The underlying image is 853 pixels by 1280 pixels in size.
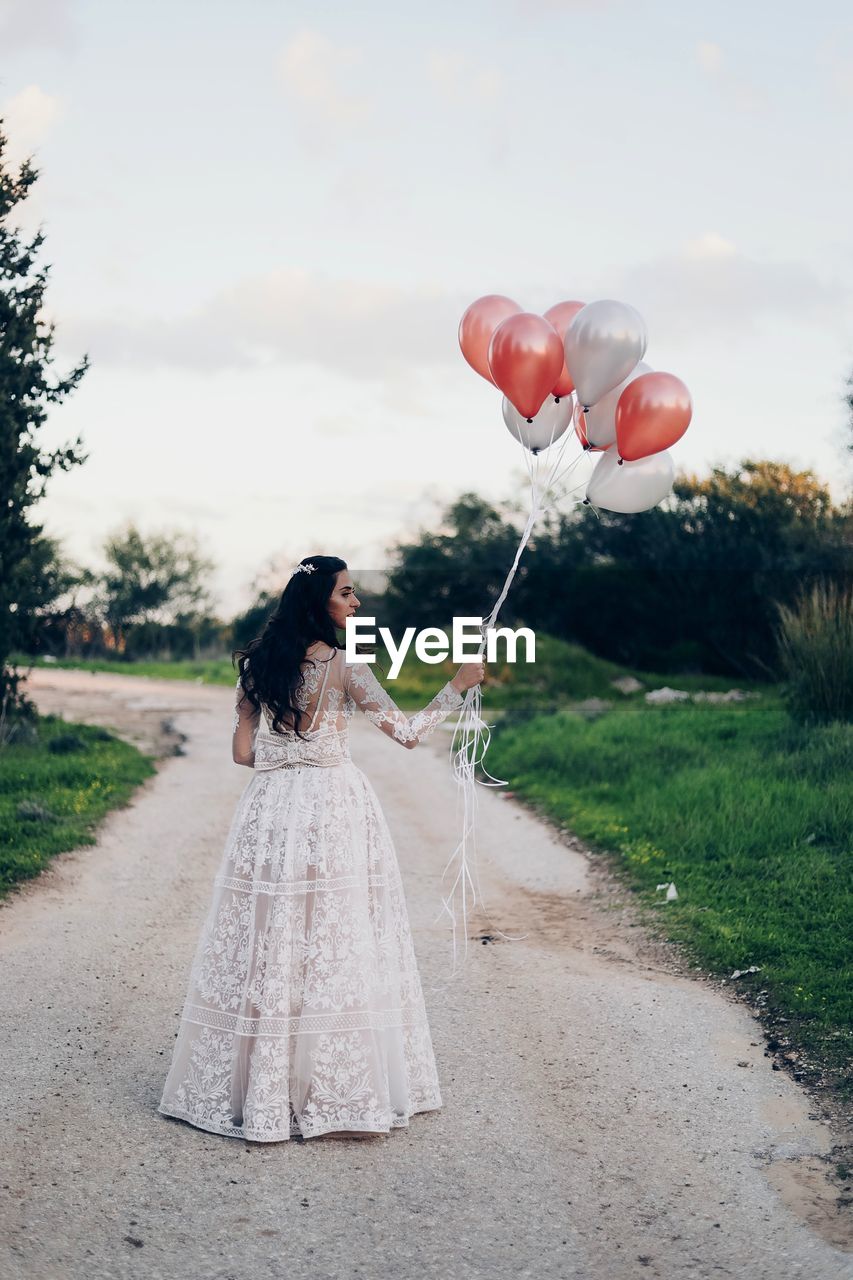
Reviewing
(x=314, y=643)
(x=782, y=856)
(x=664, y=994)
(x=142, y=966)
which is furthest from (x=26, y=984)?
(x=782, y=856)

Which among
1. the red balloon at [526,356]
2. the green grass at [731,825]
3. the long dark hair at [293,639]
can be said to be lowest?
the green grass at [731,825]

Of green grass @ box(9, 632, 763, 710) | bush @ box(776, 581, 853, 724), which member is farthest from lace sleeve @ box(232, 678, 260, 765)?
green grass @ box(9, 632, 763, 710)

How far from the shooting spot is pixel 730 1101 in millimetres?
5039

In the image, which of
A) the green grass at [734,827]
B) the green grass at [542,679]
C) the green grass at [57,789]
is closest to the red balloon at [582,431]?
the green grass at [734,827]

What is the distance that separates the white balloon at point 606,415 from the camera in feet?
19.9

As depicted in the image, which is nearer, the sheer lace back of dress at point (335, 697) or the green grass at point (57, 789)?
the sheer lace back of dress at point (335, 697)

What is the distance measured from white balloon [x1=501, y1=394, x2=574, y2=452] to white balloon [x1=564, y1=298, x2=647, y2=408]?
1.64 feet

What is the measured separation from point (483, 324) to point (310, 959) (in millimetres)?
3615

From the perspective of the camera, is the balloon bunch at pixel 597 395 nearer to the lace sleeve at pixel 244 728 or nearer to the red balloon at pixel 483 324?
the red balloon at pixel 483 324

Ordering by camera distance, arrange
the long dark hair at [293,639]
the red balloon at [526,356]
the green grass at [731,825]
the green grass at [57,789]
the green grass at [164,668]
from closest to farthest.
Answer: the long dark hair at [293,639] < the red balloon at [526,356] < the green grass at [731,825] < the green grass at [57,789] < the green grass at [164,668]

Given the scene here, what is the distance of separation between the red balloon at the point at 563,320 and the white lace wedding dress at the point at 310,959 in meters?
2.22

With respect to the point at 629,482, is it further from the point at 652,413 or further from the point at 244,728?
the point at 244,728

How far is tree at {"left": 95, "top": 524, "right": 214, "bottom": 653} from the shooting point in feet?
123

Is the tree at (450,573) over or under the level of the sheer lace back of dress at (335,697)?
over
